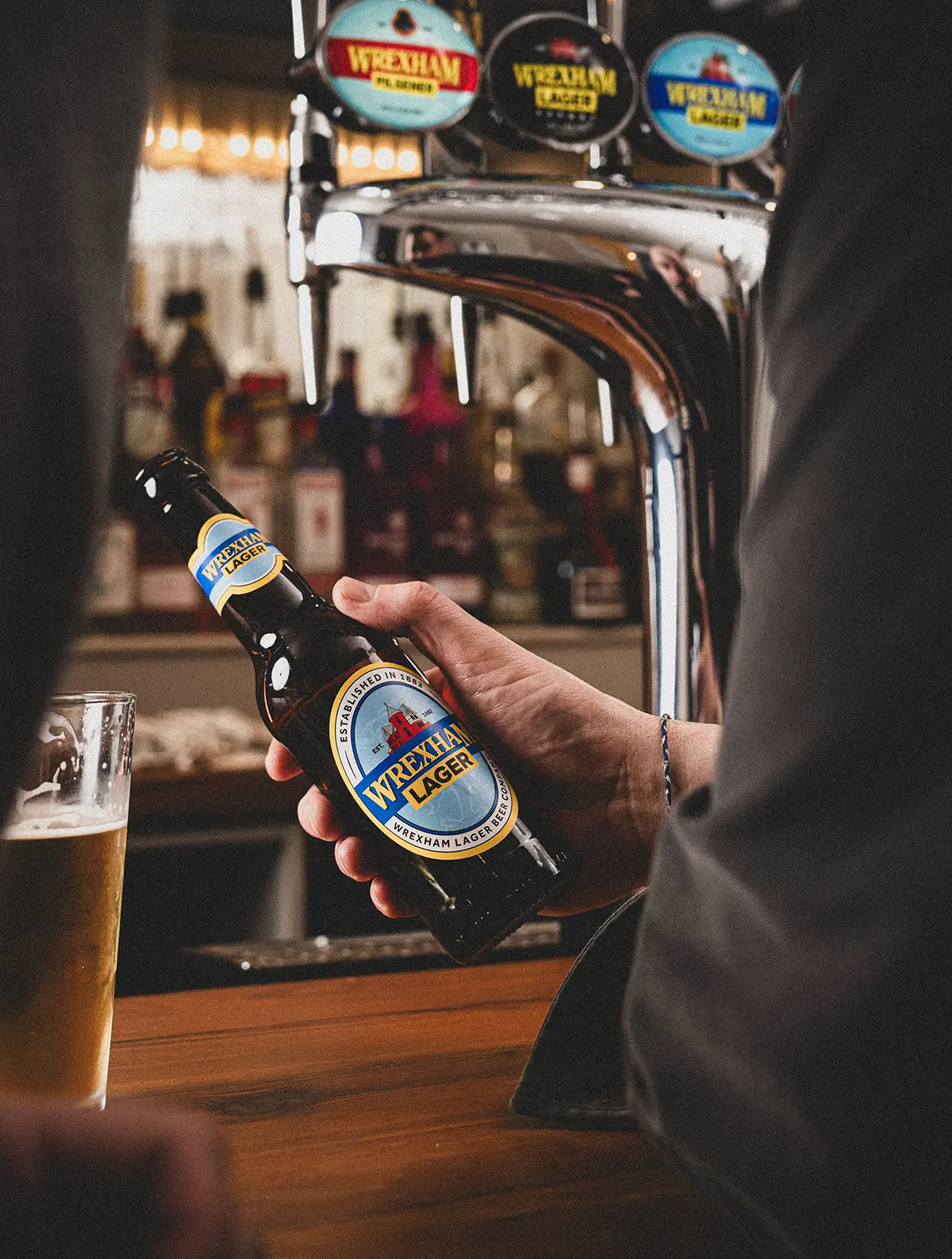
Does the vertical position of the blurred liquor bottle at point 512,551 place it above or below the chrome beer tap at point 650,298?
below

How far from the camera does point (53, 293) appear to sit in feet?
0.78

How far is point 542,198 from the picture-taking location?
0.65 meters

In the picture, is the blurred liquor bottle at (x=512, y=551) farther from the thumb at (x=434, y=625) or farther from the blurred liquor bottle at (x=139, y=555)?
the thumb at (x=434, y=625)

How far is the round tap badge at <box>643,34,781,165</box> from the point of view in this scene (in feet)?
2.83

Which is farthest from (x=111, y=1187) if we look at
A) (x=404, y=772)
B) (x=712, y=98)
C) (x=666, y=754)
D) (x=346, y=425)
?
(x=346, y=425)

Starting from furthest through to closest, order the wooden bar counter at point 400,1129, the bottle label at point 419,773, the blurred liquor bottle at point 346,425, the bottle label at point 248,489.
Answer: the blurred liquor bottle at point 346,425 < the bottle label at point 248,489 < the bottle label at point 419,773 < the wooden bar counter at point 400,1129

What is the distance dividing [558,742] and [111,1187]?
1.67 ft

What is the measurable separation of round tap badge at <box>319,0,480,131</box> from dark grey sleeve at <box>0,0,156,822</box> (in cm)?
51

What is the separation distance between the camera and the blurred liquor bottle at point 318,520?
188 centimetres

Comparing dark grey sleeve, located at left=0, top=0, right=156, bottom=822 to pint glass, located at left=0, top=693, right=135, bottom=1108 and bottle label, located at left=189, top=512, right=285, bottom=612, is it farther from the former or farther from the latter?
bottle label, located at left=189, top=512, right=285, bottom=612

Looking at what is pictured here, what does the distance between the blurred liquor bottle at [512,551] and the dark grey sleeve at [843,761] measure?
66.9 inches

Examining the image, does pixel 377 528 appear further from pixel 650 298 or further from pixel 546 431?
pixel 650 298

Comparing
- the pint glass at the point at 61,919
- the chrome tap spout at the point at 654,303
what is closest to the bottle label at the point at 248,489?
the chrome tap spout at the point at 654,303

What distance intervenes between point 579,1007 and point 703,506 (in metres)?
0.32
